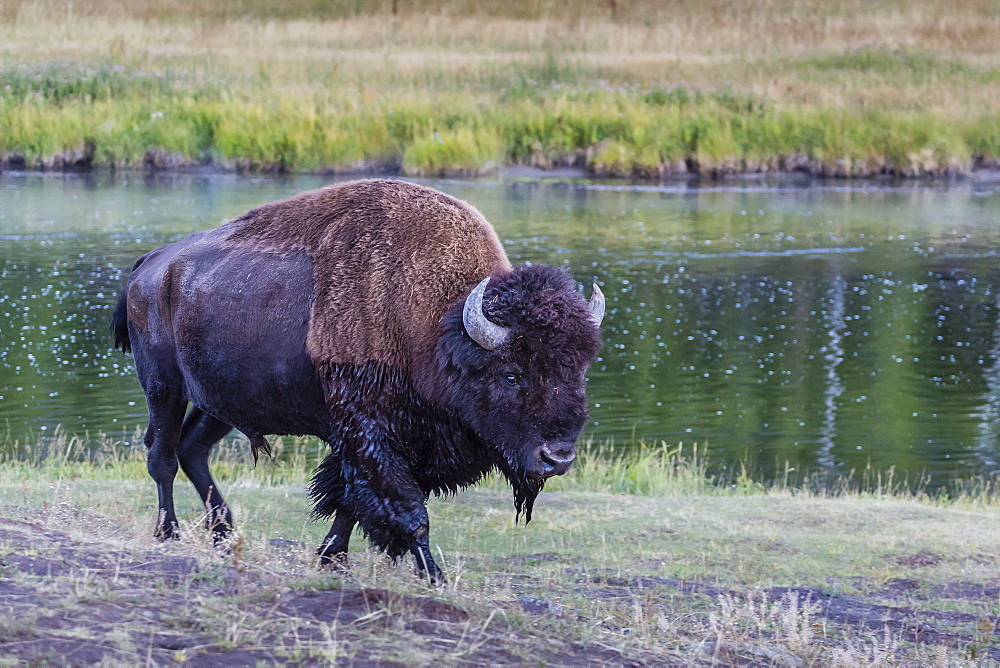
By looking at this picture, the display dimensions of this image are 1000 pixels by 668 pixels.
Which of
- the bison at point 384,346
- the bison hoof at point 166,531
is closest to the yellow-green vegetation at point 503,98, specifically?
the bison hoof at point 166,531

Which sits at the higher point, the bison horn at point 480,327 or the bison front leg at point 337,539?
the bison horn at point 480,327

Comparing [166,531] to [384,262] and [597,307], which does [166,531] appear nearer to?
[384,262]

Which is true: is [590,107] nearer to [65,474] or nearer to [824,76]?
[824,76]

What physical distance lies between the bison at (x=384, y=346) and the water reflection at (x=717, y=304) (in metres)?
6.96

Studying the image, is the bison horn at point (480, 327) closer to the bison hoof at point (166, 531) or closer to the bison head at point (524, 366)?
the bison head at point (524, 366)

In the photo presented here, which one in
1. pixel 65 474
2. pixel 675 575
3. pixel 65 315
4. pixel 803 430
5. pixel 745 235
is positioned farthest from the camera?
pixel 745 235

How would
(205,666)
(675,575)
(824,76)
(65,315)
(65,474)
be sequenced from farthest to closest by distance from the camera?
(824,76) < (65,315) < (65,474) < (675,575) < (205,666)

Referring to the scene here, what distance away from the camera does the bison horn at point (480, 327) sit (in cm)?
616

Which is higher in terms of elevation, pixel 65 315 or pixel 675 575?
pixel 675 575

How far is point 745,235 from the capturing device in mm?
26875

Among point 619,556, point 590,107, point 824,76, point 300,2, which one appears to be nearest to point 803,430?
point 619,556

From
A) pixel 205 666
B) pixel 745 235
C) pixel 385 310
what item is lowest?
pixel 745 235

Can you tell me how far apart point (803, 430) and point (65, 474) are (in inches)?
312

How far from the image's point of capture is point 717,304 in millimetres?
20750
